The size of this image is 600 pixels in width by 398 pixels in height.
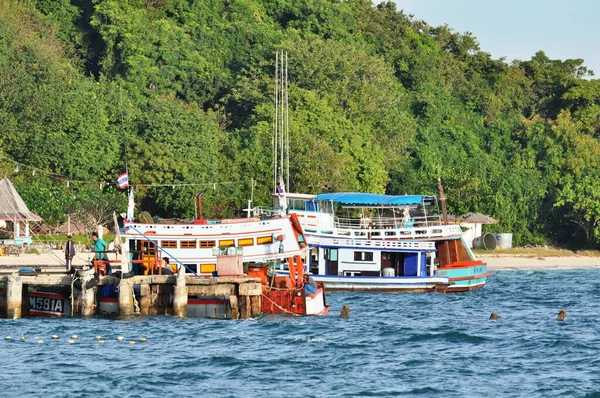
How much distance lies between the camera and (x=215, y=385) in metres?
40.6

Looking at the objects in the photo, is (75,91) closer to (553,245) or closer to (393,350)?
(553,245)

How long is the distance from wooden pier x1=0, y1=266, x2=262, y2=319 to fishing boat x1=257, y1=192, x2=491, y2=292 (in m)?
17.3

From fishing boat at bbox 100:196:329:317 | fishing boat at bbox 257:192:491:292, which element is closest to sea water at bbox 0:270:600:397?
fishing boat at bbox 100:196:329:317

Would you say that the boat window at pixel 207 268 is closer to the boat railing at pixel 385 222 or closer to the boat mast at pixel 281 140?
the boat mast at pixel 281 140

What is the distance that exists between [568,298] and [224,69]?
56.0m

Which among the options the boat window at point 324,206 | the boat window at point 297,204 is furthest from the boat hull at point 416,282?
the boat window at point 297,204

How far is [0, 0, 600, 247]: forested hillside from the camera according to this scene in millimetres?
96438

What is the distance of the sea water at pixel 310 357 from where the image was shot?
40.4 meters

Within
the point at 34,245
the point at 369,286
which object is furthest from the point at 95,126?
the point at 369,286

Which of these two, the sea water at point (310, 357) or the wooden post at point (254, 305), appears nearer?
the sea water at point (310, 357)

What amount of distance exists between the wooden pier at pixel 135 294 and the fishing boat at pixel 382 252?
17269mm

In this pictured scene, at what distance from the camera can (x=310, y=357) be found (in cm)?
4559

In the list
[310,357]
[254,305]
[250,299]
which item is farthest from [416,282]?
[310,357]

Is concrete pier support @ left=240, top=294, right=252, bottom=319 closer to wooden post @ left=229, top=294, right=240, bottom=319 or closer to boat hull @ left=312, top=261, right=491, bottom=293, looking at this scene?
wooden post @ left=229, top=294, right=240, bottom=319
